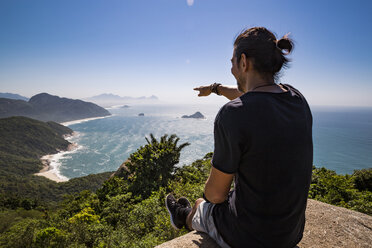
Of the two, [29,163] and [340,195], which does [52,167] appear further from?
[340,195]

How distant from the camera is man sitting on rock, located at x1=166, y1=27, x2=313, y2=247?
1072mm

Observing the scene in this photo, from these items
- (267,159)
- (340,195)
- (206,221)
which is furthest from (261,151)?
(340,195)

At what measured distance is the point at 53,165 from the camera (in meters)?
89.9

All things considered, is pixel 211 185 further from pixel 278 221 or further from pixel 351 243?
pixel 351 243

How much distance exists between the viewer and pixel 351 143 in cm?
7525

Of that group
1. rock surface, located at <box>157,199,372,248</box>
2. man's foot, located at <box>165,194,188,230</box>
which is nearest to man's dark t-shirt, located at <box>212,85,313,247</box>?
rock surface, located at <box>157,199,372,248</box>

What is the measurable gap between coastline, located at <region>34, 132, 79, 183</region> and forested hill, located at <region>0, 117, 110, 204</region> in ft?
9.33

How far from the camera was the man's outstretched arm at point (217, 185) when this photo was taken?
4.11 ft

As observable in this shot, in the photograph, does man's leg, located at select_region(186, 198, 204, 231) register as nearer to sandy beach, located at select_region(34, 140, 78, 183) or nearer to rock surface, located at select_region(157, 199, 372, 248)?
rock surface, located at select_region(157, 199, 372, 248)

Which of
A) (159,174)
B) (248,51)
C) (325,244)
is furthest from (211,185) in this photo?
(159,174)

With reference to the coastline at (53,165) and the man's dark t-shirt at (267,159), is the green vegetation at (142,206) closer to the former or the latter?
the man's dark t-shirt at (267,159)

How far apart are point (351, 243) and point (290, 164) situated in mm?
2223

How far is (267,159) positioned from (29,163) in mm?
118081

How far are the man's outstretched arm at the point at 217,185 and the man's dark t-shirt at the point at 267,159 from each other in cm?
7
